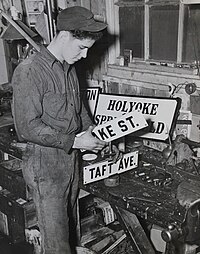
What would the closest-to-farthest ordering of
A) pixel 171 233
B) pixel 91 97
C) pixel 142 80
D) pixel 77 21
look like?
pixel 171 233, pixel 77 21, pixel 142 80, pixel 91 97

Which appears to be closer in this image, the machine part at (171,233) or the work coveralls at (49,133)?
the machine part at (171,233)

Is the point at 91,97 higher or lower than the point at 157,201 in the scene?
higher

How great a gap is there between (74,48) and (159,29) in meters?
0.95

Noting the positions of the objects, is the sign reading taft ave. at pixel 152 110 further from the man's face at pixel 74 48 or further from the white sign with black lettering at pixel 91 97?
the man's face at pixel 74 48

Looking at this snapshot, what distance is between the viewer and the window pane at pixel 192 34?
2.40 m

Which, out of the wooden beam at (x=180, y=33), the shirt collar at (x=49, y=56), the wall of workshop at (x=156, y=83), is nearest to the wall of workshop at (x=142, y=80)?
the wall of workshop at (x=156, y=83)

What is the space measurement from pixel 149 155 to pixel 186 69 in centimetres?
60

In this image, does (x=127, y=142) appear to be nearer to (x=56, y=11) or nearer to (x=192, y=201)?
(x=192, y=201)

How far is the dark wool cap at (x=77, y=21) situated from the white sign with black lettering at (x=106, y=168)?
2.33 feet

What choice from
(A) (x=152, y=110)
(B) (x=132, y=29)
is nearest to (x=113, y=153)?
(A) (x=152, y=110)

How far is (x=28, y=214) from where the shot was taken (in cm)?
274

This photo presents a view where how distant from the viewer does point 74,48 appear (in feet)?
6.30

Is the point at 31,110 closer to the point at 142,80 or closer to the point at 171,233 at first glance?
the point at 171,233

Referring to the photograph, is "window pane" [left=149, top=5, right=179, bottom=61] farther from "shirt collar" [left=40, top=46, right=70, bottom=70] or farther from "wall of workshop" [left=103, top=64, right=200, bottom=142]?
"shirt collar" [left=40, top=46, right=70, bottom=70]
